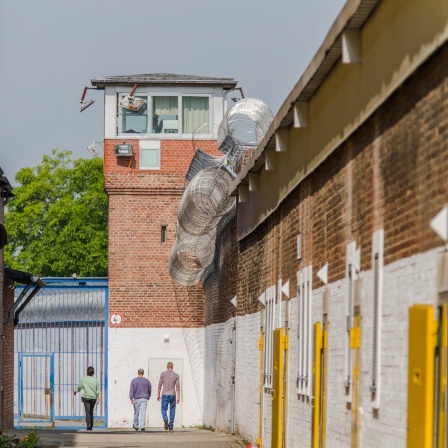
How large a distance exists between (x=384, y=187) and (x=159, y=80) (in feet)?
91.7

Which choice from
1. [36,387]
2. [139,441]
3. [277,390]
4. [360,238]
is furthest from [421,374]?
[36,387]

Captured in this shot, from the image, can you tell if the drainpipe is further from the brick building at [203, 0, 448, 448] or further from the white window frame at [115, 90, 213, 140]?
the white window frame at [115, 90, 213, 140]

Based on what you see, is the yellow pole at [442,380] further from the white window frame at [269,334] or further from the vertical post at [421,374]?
the white window frame at [269,334]

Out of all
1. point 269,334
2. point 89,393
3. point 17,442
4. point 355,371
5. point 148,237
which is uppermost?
point 148,237

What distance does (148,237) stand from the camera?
3738 centimetres

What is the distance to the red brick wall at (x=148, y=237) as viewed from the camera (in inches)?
1463

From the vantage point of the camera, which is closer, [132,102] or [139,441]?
[139,441]

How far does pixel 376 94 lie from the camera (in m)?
10.1

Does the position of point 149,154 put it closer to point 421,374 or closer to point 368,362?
point 368,362

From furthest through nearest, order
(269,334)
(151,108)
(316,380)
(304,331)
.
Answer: (151,108), (269,334), (304,331), (316,380)

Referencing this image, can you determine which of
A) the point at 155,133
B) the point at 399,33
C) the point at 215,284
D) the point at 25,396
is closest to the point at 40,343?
the point at 25,396

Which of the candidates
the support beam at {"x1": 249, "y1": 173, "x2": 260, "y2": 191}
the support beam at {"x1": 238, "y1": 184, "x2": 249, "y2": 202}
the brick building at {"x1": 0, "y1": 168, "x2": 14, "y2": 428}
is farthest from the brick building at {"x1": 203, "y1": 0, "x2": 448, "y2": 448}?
the brick building at {"x1": 0, "y1": 168, "x2": 14, "y2": 428}

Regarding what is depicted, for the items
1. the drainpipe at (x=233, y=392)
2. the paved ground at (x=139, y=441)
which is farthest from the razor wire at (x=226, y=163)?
the paved ground at (x=139, y=441)

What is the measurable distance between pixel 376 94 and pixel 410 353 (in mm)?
2742
